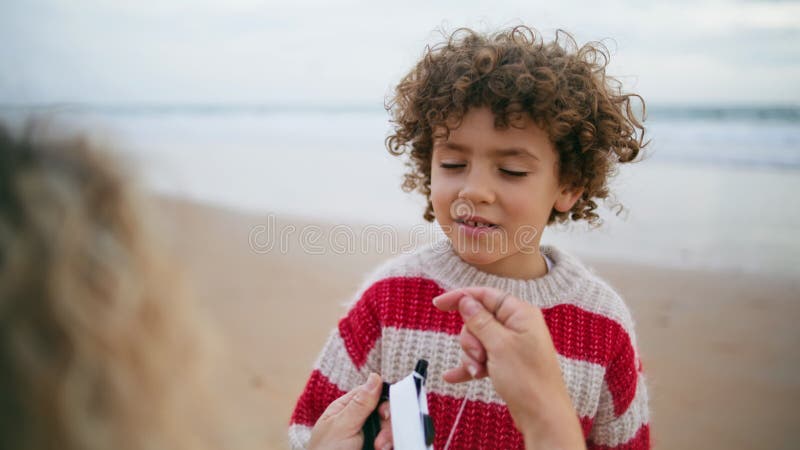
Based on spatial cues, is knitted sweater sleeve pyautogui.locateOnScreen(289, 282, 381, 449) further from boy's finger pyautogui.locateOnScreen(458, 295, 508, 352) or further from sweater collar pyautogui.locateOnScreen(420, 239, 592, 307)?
boy's finger pyautogui.locateOnScreen(458, 295, 508, 352)

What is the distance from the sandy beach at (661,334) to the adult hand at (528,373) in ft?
5.62

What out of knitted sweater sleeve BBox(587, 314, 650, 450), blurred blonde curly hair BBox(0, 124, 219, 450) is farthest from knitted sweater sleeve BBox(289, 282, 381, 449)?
blurred blonde curly hair BBox(0, 124, 219, 450)

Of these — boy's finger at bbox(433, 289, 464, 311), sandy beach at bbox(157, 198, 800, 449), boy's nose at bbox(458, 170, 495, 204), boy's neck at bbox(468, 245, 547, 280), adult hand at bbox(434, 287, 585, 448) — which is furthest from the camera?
sandy beach at bbox(157, 198, 800, 449)

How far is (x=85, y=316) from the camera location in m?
0.72

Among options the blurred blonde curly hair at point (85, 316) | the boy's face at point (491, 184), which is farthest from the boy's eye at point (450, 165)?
the blurred blonde curly hair at point (85, 316)

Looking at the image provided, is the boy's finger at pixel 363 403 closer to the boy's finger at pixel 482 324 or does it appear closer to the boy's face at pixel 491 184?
the boy's finger at pixel 482 324

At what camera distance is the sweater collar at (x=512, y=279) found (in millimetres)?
1812

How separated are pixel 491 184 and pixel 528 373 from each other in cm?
60

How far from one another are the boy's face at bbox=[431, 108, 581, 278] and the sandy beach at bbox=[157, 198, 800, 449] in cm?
133

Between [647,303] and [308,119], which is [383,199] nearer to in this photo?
[647,303]

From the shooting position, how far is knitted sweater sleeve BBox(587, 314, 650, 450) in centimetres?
174

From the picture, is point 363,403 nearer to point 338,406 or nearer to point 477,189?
point 338,406

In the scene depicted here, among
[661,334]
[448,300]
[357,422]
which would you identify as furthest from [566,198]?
[661,334]

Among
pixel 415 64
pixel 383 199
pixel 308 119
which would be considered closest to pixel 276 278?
pixel 383 199
